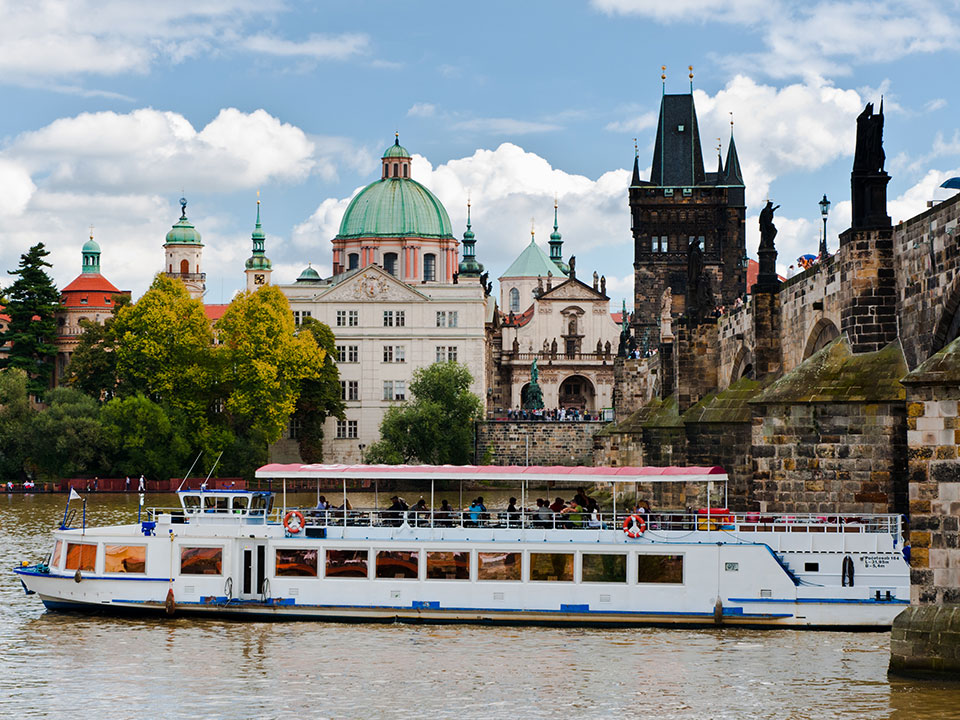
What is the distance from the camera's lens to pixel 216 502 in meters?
34.2

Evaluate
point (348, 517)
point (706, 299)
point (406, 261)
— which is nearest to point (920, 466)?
point (348, 517)

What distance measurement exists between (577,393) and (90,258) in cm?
4570

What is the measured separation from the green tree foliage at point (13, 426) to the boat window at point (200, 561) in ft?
184

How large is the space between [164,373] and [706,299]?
43.2 m

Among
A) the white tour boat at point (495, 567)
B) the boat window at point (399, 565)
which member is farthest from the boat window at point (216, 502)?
the boat window at point (399, 565)

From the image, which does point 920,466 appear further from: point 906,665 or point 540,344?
point 540,344

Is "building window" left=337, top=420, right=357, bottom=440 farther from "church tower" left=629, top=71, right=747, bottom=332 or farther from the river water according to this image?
the river water

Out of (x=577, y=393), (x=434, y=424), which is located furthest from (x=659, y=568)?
(x=577, y=393)

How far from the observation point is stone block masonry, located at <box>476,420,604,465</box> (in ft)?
334

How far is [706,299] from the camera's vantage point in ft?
182

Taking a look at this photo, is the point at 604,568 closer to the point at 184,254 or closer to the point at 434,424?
the point at 434,424

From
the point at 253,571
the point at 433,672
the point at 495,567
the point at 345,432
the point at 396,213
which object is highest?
the point at 396,213

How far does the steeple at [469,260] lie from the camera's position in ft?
424

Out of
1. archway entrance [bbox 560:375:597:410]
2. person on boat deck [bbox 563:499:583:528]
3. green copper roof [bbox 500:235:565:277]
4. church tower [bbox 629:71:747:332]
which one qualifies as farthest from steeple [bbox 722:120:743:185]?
person on boat deck [bbox 563:499:583:528]
